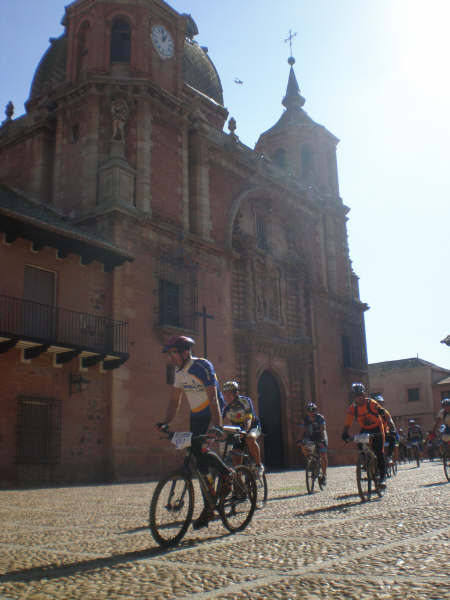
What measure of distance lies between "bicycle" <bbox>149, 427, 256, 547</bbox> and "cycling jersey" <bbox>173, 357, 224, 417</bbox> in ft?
1.20

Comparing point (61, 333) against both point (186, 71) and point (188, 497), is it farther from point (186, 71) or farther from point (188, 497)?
point (186, 71)

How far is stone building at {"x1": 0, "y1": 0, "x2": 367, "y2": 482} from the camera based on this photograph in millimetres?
17344

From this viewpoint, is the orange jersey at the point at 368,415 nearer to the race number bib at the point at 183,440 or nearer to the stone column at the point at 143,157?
the race number bib at the point at 183,440

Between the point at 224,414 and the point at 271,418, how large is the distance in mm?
18730

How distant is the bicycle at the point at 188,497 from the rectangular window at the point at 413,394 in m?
52.8

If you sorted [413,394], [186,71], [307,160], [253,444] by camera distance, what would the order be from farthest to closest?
[413,394] < [307,160] < [186,71] < [253,444]

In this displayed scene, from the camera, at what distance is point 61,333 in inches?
699

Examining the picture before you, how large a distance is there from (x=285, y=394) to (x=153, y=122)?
41.4 ft

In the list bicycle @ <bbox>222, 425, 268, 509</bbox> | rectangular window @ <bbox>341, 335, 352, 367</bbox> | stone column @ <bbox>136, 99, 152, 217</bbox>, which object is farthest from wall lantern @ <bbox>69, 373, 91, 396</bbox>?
rectangular window @ <bbox>341, 335, 352, 367</bbox>

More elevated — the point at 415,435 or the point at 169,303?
the point at 169,303

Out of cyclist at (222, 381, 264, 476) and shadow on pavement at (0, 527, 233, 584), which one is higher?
cyclist at (222, 381, 264, 476)

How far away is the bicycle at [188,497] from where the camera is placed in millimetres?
5086

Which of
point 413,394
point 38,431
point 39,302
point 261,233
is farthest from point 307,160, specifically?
point 413,394

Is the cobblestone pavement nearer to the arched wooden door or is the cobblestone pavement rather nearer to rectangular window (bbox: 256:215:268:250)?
the arched wooden door
